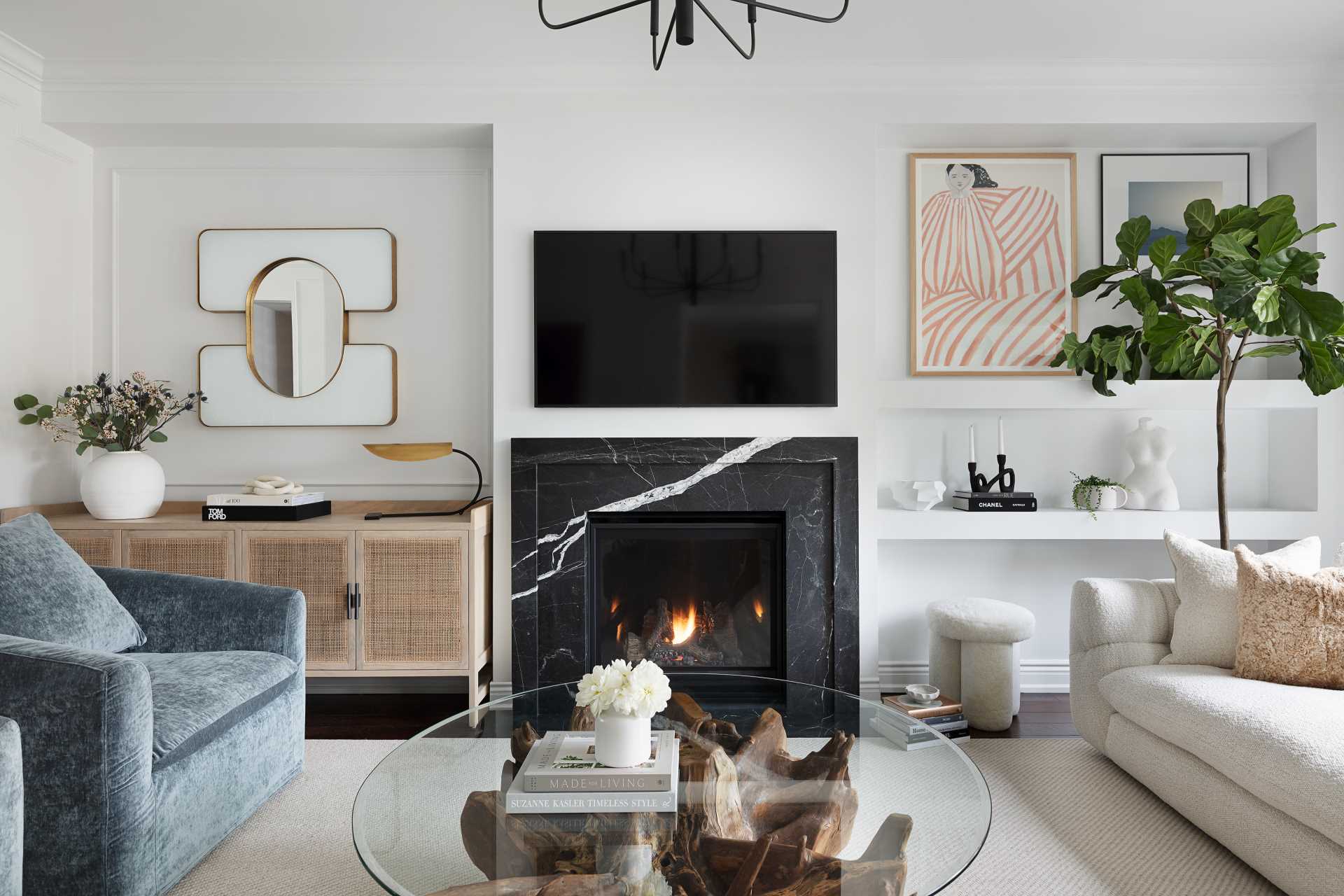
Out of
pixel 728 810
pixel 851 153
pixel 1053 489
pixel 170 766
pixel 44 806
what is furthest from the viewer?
pixel 1053 489

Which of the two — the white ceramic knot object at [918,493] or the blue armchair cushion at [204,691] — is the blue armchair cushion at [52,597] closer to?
the blue armchair cushion at [204,691]

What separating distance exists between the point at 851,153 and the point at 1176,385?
1594mm

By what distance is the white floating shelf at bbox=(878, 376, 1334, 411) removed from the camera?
3348mm

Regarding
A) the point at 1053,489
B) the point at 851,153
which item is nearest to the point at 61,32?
the point at 851,153

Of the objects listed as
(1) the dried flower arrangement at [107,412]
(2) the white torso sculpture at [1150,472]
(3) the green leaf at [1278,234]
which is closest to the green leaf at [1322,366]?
(3) the green leaf at [1278,234]

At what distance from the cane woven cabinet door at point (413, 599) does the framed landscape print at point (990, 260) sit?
2065mm

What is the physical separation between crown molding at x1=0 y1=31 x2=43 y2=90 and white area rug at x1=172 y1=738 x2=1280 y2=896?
9.26ft

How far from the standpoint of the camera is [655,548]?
3422 millimetres

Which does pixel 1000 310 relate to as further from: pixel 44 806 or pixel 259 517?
pixel 44 806

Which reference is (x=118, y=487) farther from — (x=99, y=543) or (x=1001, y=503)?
(x=1001, y=503)

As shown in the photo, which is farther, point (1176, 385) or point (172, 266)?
point (172, 266)

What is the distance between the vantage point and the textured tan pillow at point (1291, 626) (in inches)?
86.0

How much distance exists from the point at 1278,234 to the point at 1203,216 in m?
0.30

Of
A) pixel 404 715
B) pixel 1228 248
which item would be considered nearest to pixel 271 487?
pixel 404 715
